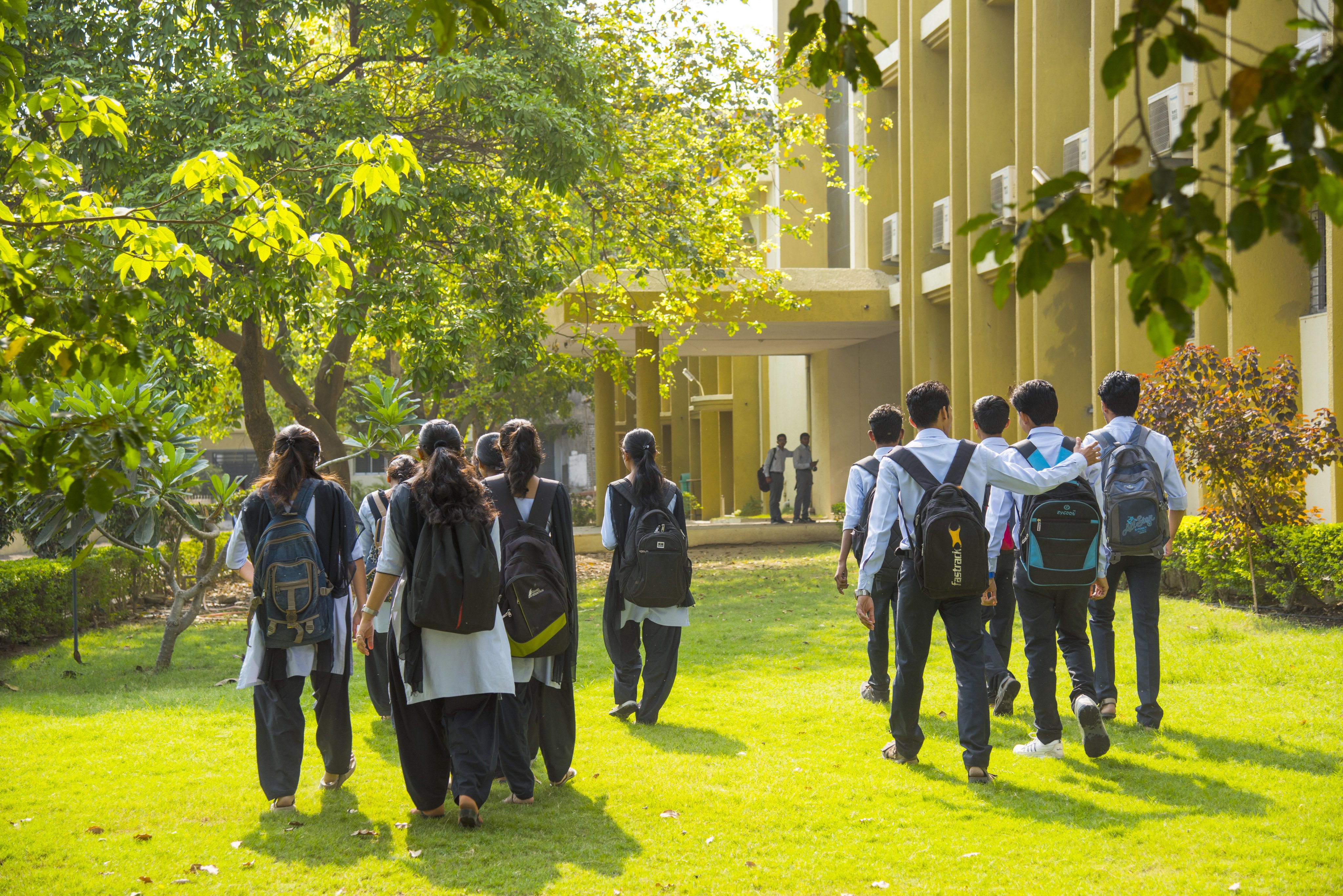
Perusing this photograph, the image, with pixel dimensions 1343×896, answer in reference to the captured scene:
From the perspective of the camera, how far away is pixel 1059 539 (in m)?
5.63

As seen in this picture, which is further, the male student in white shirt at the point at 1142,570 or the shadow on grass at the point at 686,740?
the shadow on grass at the point at 686,740

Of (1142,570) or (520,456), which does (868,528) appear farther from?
(520,456)

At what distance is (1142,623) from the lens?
636cm

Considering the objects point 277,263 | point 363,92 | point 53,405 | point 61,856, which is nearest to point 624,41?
point 363,92

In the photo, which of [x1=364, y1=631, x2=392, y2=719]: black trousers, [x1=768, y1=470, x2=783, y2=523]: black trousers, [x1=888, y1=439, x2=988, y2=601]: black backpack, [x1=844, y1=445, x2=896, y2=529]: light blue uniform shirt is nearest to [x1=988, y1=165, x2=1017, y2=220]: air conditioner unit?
[x1=768, y1=470, x2=783, y2=523]: black trousers

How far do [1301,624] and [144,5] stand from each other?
41.8 ft

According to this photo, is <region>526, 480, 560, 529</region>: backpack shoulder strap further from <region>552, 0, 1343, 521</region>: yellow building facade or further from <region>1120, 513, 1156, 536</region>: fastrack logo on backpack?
<region>552, 0, 1343, 521</region>: yellow building facade

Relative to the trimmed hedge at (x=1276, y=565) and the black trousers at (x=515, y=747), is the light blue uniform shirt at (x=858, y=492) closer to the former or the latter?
the black trousers at (x=515, y=747)

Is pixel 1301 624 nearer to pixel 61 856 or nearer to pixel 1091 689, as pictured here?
pixel 1091 689

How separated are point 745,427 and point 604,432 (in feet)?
26.9

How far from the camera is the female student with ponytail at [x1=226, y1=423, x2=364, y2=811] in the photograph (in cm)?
537

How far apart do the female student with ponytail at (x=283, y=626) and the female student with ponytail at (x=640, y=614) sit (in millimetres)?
1659

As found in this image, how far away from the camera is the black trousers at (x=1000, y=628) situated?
22.9 feet

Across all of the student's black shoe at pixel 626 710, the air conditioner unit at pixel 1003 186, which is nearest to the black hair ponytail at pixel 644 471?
the student's black shoe at pixel 626 710
